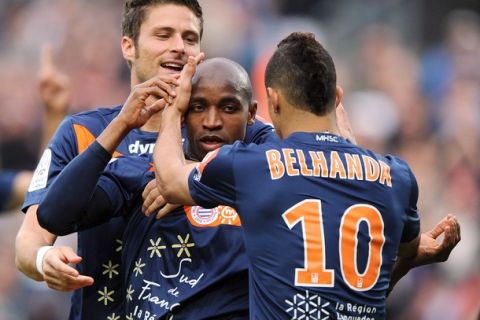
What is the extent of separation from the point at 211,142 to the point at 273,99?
56cm

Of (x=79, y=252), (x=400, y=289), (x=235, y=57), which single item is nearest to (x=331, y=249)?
(x=79, y=252)

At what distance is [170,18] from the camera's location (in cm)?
633

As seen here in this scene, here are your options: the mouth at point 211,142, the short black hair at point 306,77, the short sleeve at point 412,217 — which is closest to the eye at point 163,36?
the mouth at point 211,142

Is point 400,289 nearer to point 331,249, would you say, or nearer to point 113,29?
point 113,29

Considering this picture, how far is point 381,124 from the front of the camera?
13500 millimetres

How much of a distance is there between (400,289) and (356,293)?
7304 millimetres

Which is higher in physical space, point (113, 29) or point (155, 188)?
point (113, 29)

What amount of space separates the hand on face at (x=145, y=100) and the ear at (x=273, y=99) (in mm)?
573

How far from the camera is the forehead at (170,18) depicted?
20.7 ft

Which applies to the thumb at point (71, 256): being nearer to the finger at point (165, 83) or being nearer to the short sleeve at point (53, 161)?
the short sleeve at point (53, 161)

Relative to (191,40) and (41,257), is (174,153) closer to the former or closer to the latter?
(41,257)

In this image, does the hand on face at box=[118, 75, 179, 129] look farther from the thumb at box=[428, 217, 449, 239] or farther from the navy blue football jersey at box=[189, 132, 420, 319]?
the thumb at box=[428, 217, 449, 239]

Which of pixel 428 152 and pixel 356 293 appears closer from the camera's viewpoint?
pixel 356 293

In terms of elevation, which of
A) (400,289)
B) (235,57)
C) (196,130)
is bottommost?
(400,289)
